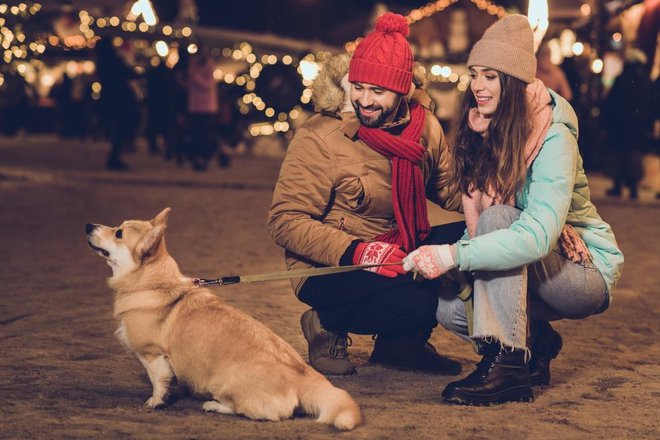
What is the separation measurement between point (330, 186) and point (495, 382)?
1.19 metres

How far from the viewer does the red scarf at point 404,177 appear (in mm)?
5316

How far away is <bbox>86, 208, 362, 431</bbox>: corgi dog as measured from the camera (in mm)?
4434

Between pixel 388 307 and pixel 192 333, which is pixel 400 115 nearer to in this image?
pixel 388 307

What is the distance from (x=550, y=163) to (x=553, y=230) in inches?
11.5

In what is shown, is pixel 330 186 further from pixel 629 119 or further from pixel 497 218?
pixel 629 119

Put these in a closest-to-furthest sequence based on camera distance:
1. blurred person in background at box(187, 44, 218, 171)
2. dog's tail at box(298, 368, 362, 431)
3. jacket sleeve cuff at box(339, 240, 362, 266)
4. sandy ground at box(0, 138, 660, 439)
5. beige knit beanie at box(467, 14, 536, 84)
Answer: dog's tail at box(298, 368, 362, 431) < sandy ground at box(0, 138, 660, 439) < beige knit beanie at box(467, 14, 536, 84) < jacket sleeve cuff at box(339, 240, 362, 266) < blurred person in background at box(187, 44, 218, 171)

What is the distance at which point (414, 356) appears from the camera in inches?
223

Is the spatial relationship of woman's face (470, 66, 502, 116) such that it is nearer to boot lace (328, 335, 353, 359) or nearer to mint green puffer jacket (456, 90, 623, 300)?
mint green puffer jacket (456, 90, 623, 300)

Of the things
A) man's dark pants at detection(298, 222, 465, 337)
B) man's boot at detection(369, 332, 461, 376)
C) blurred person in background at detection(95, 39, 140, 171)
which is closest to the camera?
man's dark pants at detection(298, 222, 465, 337)

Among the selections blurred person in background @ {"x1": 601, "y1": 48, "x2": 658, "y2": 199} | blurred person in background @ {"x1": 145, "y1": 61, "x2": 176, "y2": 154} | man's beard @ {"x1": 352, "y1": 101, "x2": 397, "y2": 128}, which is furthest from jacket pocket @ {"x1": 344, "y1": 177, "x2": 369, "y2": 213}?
blurred person in background @ {"x1": 145, "y1": 61, "x2": 176, "y2": 154}

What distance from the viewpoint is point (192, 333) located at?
4.71m

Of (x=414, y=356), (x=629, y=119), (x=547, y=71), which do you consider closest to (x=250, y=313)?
(x=414, y=356)

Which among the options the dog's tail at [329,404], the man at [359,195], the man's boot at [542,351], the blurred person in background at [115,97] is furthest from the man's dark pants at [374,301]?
the blurred person in background at [115,97]

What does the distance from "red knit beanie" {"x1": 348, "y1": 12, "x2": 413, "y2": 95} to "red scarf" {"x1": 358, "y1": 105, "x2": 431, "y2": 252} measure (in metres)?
0.22
